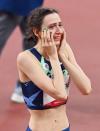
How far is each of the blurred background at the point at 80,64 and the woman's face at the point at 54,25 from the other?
72.0 inches

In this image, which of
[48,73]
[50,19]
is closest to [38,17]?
[50,19]

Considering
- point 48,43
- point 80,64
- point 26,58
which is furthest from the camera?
point 80,64

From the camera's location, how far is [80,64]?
20.6ft

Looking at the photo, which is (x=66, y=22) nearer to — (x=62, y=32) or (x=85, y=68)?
(x=85, y=68)

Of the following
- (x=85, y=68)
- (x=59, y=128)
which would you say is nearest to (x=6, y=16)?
(x=85, y=68)

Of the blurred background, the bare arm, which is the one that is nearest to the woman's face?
the bare arm

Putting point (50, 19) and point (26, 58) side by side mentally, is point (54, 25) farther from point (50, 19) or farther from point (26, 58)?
point (26, 58)

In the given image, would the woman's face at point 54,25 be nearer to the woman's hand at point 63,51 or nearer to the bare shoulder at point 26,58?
the woman's hand at point 63,51

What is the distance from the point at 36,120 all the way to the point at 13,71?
297 centimetres

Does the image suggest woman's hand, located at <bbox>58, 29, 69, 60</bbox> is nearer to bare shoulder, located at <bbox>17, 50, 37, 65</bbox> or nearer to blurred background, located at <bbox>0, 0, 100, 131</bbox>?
bare shoulder, located at <bbox>17, 50, 37, 65</bbox>

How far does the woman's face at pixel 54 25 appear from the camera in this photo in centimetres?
312

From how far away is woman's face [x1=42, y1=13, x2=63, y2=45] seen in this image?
3.12m

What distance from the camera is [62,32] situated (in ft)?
10.3

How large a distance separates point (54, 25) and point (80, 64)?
3151 mm
